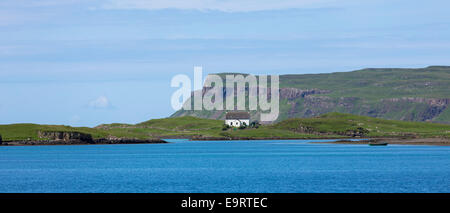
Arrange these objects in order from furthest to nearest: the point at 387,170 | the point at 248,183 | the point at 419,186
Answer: the point at 387,170 → the point at 248,183 → the point at 419,186

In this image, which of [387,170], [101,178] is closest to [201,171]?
[101,178]

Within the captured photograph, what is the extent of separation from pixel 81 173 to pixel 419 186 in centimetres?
5171
